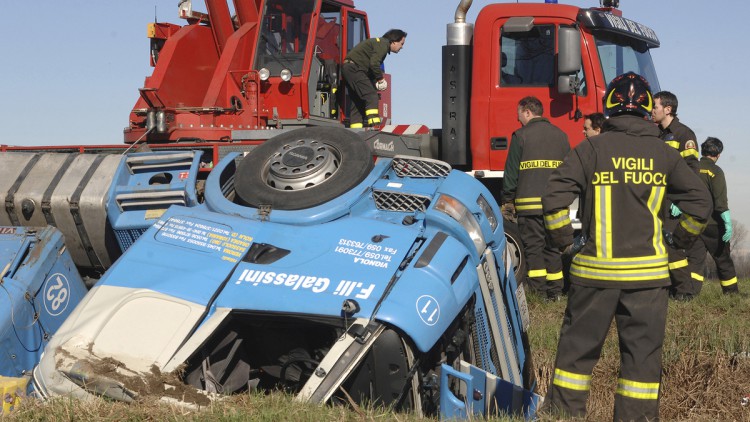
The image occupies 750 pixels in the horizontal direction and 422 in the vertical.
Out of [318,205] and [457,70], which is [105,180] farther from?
[457,70]

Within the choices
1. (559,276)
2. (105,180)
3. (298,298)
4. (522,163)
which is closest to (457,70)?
(522,163)

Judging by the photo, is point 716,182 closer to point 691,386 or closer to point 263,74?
point 691,386

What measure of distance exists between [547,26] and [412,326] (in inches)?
209

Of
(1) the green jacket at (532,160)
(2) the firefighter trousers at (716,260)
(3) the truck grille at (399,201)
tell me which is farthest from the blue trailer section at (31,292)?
(2) the firefighter trousers at (716,260)

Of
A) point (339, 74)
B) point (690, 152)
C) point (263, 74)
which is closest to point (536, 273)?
point (690, 152)

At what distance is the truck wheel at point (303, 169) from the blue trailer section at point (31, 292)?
1.05 meters

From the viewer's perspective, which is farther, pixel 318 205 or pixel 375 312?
pixel 318 205

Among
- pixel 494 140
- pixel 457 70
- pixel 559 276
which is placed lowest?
pixel 559 276

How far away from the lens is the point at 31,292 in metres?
4.92

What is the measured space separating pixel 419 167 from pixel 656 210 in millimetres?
1391

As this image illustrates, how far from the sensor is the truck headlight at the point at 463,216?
4832mm

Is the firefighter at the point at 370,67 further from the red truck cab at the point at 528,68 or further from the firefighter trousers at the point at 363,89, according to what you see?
the red truck cab at the point at 528,68

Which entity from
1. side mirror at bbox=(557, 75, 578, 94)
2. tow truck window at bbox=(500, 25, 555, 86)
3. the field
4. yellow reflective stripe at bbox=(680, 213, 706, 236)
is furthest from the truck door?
yellow reflective stripe at bbox=(680, 213, 706, 236)

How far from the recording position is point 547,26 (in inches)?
344
